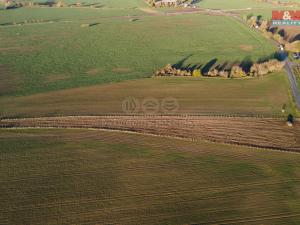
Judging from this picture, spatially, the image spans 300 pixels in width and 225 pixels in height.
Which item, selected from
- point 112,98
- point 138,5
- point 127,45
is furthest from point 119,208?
point 138,5

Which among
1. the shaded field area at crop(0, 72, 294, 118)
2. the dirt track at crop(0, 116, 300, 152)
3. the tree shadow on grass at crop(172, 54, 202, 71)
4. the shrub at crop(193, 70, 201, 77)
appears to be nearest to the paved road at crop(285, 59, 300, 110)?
the shaded field area at crop(0, 72, 294, 118)

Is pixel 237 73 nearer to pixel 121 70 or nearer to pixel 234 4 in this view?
pixel 121 70

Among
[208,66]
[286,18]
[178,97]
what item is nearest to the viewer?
[178,97]

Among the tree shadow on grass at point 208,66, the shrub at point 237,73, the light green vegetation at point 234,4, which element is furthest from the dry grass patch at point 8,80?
the light green vegetation at point 234,4

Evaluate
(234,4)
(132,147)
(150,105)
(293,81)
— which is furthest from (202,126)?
(234,4)

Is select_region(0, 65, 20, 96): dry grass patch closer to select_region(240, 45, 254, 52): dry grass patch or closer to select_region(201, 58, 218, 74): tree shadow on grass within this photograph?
select_region(201, 58, 218, 74): tree shadow on grass
